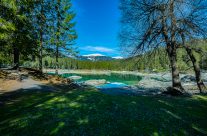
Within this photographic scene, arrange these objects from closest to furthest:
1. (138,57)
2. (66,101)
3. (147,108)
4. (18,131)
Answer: (18,131), (147,108), (66,101), (138,57)

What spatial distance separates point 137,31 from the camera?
72.4 ft

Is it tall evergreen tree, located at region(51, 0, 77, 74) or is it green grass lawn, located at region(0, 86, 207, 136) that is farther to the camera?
tall evergreen tree, located at region(51, 0, 77, 74)

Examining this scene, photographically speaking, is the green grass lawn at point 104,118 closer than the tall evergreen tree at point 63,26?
Yes

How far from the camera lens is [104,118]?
11.6 meters

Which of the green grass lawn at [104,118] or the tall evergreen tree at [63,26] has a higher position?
the tall evergreen tree at [63,26]

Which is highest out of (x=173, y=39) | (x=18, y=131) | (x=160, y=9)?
(x=160, y=9)

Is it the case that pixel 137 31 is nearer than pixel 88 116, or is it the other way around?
pixel 88 116

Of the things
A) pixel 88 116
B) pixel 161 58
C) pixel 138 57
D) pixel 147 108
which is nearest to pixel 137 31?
pixel 138 57

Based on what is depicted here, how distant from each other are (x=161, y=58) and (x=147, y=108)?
11.8 meters

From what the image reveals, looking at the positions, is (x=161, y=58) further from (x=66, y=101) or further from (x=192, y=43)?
(x=66, y=101)

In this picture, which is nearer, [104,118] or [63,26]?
[104,118]

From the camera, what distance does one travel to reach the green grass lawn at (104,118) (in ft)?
33.3

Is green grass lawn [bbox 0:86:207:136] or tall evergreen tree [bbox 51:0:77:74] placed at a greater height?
tall evergreen tree [bbox 51:0:77:74]

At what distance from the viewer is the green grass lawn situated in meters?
10.2
